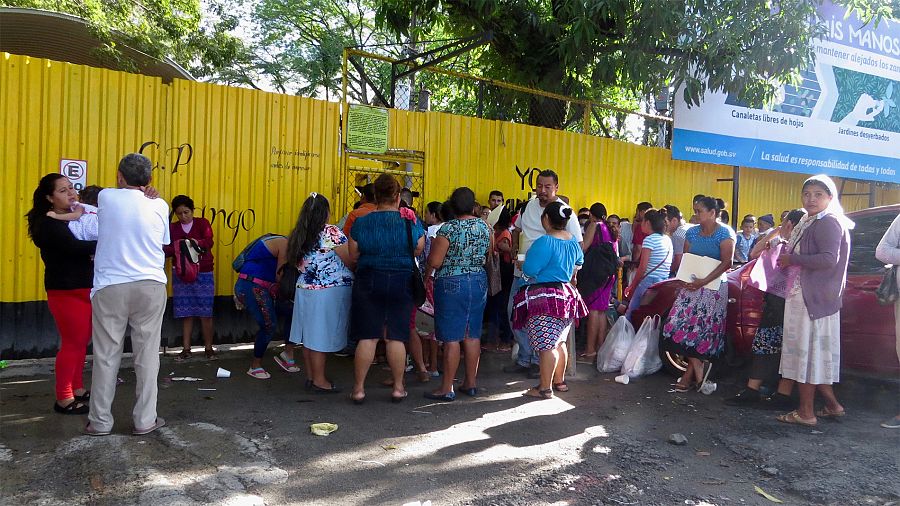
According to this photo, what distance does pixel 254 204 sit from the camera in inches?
288

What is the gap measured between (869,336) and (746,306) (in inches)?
37.2

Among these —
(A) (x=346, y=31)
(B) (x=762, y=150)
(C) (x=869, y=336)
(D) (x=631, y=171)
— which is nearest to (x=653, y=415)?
(C) (x=869, y=336)

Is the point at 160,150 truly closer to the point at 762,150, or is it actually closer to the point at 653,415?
the point at 653,415

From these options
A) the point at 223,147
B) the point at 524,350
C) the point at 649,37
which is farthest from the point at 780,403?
the point at 223,147

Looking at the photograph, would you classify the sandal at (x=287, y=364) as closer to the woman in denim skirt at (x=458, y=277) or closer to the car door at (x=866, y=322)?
the woman in denim skirt at (x=458, y=277)

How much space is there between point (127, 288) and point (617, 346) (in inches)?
174

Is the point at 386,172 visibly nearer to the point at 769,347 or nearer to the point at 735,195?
the point at 769,347

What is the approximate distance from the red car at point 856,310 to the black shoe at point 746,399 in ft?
1.60

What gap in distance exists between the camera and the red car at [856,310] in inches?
208

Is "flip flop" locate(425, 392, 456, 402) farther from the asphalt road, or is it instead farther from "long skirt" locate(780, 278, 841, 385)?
"long skirt" locate(780, 278, 841, 385)

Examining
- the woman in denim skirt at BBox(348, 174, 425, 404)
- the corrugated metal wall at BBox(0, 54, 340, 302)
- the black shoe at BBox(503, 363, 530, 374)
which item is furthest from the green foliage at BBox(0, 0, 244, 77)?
the black shoe at BBox(503, 363, 530, 374)

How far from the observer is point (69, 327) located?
4.47 meters

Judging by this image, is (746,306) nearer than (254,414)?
No

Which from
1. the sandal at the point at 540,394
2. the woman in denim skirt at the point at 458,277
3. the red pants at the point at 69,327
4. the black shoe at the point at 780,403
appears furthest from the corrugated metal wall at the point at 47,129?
the black shoe at the point at 780,403
